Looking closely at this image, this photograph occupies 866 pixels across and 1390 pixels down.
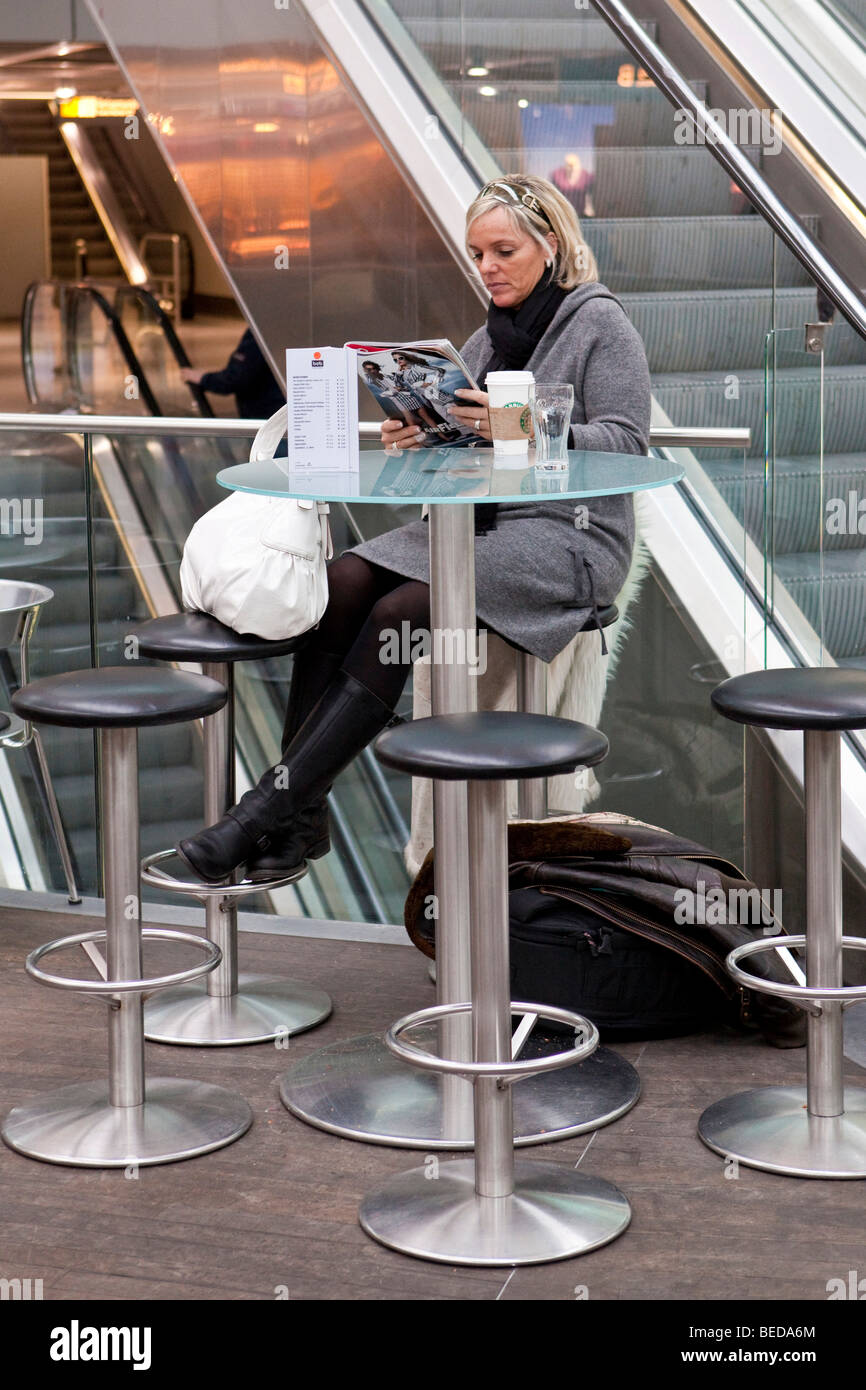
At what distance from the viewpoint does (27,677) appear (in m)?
3.87

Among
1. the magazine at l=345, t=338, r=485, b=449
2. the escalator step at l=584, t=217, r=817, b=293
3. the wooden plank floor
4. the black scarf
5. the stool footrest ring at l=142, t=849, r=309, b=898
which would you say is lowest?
the wooden plank floor

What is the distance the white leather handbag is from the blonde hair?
0.57 m

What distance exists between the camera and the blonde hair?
3.18 meters

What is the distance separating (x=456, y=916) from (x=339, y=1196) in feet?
1.54

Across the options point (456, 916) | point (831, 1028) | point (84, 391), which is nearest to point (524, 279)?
point (456, 916)

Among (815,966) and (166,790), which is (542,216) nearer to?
(815,966)

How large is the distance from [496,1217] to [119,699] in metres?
0.92

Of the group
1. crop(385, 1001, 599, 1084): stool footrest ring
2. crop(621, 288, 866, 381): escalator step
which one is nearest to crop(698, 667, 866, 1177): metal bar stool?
crop(385, 1001, 599, 1084): stool footrest ring

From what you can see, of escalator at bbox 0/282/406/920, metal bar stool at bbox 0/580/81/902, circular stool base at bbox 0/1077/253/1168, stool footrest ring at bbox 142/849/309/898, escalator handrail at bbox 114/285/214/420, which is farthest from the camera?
escalator handrail at bbox 114/285/214/420

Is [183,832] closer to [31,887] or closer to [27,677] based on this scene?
[31,887]

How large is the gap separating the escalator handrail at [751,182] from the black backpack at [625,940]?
3.44 feet
